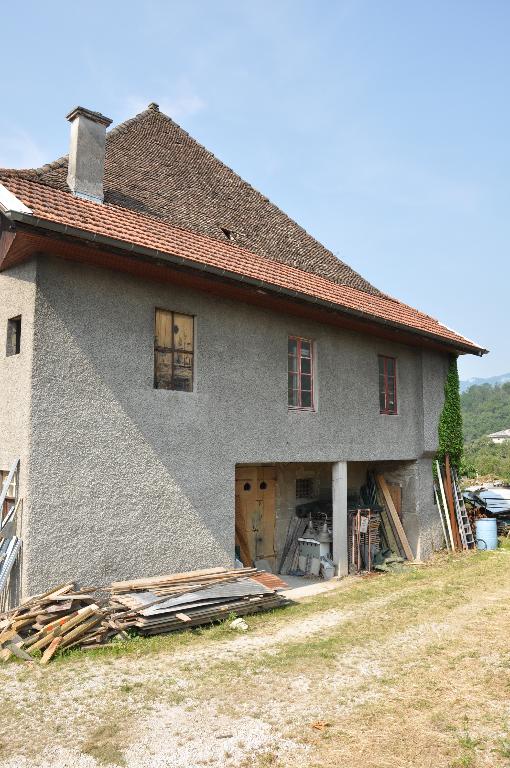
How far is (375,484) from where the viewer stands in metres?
15.1

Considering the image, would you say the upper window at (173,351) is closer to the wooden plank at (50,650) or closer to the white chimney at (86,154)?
the white chimney at (86,154)

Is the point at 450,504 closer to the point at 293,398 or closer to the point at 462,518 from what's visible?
the point at 462,518

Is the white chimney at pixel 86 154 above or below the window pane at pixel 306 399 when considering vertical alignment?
above

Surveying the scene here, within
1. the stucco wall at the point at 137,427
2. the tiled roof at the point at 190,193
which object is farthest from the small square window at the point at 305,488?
the tiled roof at the point at 190,193

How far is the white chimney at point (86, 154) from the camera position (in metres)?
9.38

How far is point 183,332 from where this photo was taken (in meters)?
9.68

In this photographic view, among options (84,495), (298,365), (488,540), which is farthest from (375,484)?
(84,495)

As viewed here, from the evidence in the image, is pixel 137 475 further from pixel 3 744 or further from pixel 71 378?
pixel 3 744

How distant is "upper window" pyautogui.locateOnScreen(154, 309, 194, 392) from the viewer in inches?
367

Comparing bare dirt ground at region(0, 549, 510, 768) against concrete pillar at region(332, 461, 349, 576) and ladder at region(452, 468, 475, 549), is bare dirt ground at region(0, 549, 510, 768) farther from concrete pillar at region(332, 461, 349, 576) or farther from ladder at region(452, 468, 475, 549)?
ladder at region(452, 468, 475, 549)

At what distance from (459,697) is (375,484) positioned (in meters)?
9.33

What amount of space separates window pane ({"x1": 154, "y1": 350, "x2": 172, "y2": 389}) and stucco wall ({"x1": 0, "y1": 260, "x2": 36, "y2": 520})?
202 cm

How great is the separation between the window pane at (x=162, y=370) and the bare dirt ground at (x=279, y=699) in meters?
3.77

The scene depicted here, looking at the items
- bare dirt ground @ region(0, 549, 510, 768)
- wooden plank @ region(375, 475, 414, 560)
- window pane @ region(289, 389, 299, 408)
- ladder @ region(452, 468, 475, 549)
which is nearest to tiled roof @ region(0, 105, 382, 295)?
window pane @ region(289, 389, 299, 408)
